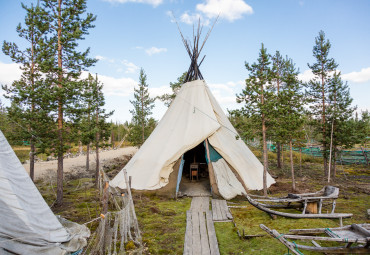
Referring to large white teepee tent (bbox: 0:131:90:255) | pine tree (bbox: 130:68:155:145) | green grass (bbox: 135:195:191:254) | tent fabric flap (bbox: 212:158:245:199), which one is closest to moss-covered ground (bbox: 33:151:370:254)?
green grass (bbox: 135:195:191:254)

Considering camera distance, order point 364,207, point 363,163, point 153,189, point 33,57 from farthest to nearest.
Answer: point 363,163
point 33,57
point 153,189
point 364,207

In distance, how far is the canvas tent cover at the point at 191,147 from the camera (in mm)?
10148

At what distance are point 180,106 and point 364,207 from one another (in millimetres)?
9650

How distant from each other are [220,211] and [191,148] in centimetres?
331

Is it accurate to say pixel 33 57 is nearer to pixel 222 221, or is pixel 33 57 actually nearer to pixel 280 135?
pixel 222 221


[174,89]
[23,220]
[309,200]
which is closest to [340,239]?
[309,200]

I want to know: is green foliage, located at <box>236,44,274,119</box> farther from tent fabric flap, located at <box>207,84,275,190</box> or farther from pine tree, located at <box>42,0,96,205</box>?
pine tree, located at <box>42,0,96,205</box>

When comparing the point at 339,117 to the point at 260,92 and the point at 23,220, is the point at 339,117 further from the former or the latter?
the point at 23,220

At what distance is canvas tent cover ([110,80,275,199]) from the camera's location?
10.1 meters

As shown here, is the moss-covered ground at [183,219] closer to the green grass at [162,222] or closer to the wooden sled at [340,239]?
the green grass at [162,222]

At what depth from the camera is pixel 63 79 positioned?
30.7 ft

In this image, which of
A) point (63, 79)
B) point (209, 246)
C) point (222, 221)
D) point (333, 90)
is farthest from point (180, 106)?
point (333, 90)

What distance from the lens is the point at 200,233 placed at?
20.9 feet

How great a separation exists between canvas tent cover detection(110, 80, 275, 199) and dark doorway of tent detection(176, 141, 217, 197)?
680 mm
